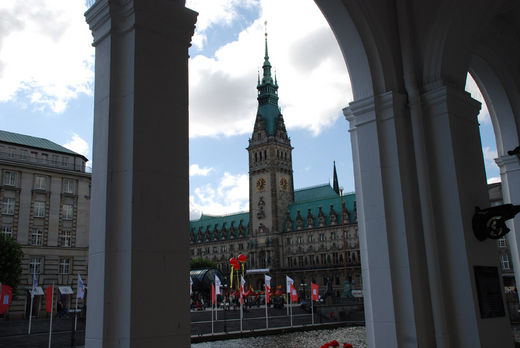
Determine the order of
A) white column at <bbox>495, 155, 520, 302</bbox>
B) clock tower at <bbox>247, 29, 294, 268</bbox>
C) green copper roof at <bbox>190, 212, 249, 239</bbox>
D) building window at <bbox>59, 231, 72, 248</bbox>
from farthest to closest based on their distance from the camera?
green copper roof at <bbox>190, 212, 249, 239</bbox> < clock tower at <bbox>247, 29, 294, 268</bbox> < building window at <bbox>59, 231, 72, 248</bbox> < white column at <bbox>495, 155, 520, 302</bbox>

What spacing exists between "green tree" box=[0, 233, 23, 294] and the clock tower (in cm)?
6213

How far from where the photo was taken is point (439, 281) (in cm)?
644

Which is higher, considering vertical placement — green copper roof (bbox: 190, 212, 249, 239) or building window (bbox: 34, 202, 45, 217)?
green copper roof (bbox: 190, 212, 249, 239)

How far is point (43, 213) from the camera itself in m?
40.3

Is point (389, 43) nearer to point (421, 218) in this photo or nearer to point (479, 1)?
point (479, 1)

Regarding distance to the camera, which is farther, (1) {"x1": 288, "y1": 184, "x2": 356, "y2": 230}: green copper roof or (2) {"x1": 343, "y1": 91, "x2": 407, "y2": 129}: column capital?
(1) {"x1": 288, "y1": 184, "x2": 356, "y2": 230}: green copper roof

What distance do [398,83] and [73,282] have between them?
131ft

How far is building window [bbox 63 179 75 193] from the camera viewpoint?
4194 cm

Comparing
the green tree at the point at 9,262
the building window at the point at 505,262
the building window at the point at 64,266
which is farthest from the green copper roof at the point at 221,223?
the green tree at the point at 9,262

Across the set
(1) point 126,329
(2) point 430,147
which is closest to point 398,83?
(2) point 430,147

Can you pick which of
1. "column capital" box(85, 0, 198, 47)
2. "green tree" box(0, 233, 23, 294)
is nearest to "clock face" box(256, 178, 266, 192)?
"green tree" box(0, 233, 23, 294)

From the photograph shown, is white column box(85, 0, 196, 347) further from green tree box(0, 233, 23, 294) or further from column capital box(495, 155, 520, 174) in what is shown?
green tree box(0, 233, 23, 294)

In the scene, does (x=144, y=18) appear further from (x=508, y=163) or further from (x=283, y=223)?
(x=283, y=223)

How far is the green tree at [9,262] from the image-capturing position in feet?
106
